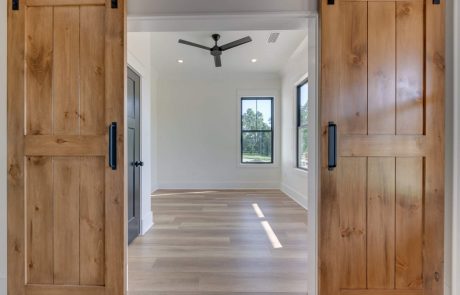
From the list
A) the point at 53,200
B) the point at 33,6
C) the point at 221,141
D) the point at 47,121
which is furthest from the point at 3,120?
the point at 221,141

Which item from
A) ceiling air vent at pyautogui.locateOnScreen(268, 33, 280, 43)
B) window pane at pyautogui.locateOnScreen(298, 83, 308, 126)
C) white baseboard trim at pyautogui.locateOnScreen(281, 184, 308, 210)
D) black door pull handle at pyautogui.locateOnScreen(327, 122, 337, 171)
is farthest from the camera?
window pane at pyautogui.locateOnScreen(298, 83, 308, 126)

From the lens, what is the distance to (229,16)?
177 centimetres

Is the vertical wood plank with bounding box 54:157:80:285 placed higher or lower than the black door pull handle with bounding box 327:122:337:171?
lower

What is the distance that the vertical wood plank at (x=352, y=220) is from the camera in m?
1.68

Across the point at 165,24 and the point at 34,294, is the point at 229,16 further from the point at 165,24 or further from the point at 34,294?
the point at 34,294

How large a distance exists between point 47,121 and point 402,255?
7.83ft

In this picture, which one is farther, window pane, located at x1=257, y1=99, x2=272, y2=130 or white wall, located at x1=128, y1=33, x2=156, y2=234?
window pane, located at x1=257, y1=99, x2=272, y2=130

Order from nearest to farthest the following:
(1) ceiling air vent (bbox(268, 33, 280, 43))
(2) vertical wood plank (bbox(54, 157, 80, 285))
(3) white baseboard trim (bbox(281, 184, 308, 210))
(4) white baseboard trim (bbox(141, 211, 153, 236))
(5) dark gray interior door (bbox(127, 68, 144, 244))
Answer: (2) vertical wood plank (bbox(54, 157, 80, 285)), (5) dark gray interior door (bbox(127, 68, 144, 244)), (4) white baseboard trim (bbox(141, 211, 153, 236)), (1) ceiling air vent (bbox(268, 33, 280, 43)), (3) white baseboard trim (bbox(281, 184, 308, 210))

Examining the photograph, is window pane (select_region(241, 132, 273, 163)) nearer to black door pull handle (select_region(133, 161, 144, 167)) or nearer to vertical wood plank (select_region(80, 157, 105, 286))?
black door pull handle (select_region(133, 161, 144, 167))

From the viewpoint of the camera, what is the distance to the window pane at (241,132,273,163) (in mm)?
6367

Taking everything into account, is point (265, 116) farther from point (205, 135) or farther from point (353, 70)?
point (353, 70)

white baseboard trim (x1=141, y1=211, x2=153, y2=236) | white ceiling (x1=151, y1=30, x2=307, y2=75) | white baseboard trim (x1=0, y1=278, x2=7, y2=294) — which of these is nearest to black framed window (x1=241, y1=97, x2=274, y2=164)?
white ceiling (x1=151, y1=30, x2=307, y2=75)

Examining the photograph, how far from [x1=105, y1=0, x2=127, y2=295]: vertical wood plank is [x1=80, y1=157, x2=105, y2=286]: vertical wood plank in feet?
0.22

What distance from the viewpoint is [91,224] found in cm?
172
